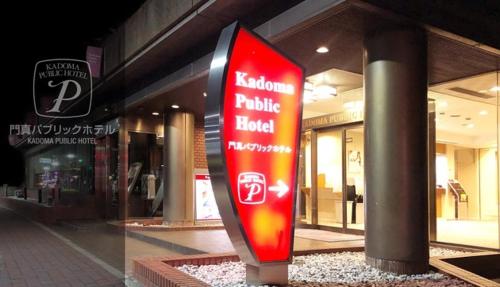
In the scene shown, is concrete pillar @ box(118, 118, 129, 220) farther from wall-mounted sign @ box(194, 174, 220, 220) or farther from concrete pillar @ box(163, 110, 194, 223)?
wall-mounted sign @ box(194, 174, 220, 220)

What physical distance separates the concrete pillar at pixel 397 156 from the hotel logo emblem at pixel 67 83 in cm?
1123

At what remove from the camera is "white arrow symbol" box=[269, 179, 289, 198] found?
553 centimetres

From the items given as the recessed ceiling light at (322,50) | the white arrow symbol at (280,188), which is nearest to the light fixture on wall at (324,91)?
the recessed ceiling light at (322,50)

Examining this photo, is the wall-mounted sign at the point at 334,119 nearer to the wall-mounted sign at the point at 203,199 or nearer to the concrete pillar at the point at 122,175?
the wall-mounted sign at the point at 203,199

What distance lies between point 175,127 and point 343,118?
5.04 meters

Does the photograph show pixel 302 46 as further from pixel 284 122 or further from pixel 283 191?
pixel 283 191

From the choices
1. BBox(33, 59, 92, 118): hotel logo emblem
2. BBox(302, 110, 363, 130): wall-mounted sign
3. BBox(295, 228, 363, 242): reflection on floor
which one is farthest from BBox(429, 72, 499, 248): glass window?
BBox(33, 59, 92, 118): hotel logo emblem

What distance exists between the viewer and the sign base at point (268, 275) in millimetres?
5387

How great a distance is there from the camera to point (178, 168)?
14.2 m

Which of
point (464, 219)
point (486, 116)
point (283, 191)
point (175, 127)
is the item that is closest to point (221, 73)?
point (283, 191)

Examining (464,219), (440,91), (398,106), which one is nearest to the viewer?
(398,106)

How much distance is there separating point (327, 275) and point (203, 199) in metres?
8.58

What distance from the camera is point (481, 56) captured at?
8273mm

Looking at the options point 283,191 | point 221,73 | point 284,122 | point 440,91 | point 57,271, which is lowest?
point 57,271
